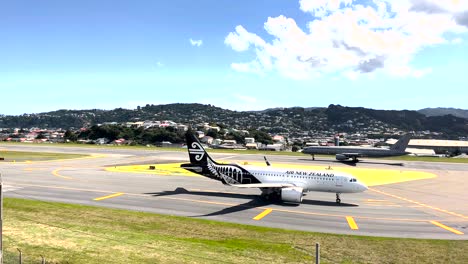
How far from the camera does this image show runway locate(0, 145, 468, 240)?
108 feet

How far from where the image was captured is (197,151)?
47.4 meters

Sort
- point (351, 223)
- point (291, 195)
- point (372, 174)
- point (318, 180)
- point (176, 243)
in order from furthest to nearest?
point (372, 174)
point (318, 180)
point (291, 195)
point (351, 223)
point (176, 243)

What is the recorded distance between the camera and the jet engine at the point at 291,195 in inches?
1576

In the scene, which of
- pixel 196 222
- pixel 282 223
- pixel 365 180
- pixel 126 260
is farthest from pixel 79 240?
pixel 365 180

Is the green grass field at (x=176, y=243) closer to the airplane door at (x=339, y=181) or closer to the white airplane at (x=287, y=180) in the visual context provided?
the white airplane at (x=287, y=180)

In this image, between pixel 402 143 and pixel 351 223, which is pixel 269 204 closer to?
pixel 351 223

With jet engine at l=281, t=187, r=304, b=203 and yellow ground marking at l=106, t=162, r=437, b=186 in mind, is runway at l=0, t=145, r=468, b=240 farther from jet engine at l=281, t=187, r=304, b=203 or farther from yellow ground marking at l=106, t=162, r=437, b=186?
yellow ground marking at l=106, t=162, r=437, b=186

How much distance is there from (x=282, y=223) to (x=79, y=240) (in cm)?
1717

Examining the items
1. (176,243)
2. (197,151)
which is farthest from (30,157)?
(176,243)

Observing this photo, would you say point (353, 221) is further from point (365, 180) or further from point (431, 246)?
point (365, 180)

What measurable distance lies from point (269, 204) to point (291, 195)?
2636 millimetres

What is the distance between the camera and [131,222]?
3027 cm

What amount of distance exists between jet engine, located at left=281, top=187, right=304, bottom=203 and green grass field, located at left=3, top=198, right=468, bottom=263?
10561 millimetres

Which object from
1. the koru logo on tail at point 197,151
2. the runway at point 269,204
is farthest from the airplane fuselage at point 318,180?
the koru logo on tail at point 197,151
